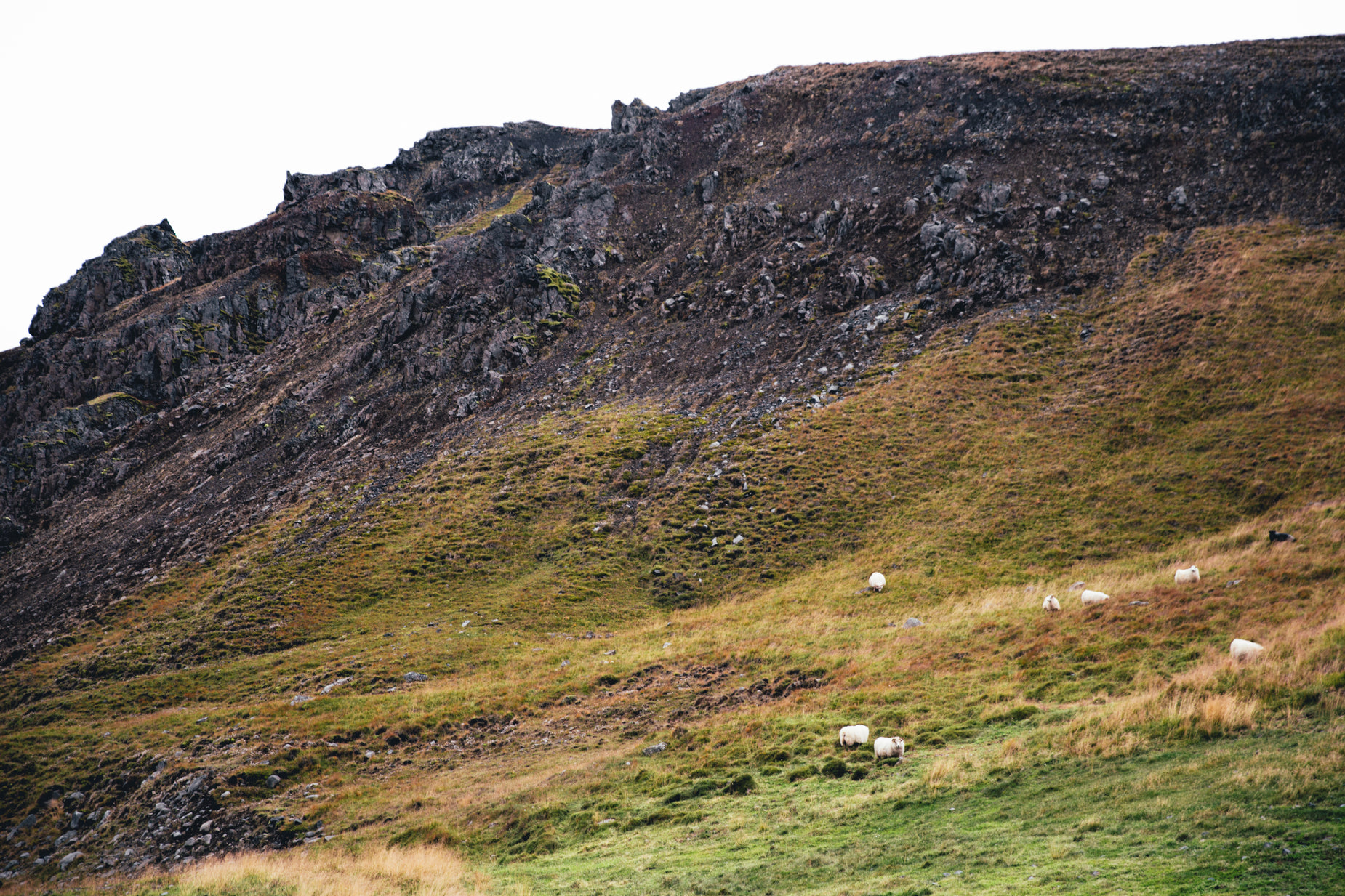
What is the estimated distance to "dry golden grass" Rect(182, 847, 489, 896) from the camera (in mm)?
14289

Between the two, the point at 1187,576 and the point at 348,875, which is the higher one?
the point at 1187,576

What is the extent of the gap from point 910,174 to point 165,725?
223 feet

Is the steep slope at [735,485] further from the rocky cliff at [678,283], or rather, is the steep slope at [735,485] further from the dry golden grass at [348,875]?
the dry golden grass at [348,875]

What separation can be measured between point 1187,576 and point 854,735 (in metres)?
13.5

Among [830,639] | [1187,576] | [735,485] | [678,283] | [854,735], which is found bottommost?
[830,639]

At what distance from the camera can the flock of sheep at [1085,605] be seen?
1553 cm

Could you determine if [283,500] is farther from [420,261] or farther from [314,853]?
[420,261]

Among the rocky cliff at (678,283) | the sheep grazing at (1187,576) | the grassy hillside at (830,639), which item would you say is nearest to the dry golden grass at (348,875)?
the grassy hillside at (830,639)

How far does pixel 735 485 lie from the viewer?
4341 centimetres

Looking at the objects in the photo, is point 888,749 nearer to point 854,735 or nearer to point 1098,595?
point 854,735

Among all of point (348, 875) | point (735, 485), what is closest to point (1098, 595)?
point (735, 485)

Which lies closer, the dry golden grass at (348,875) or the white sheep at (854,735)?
the dry golden grass at (348,875)

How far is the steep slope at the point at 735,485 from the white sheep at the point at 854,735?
3.18ft

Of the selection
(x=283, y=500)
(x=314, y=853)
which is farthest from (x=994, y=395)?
(x=283, y=500)
